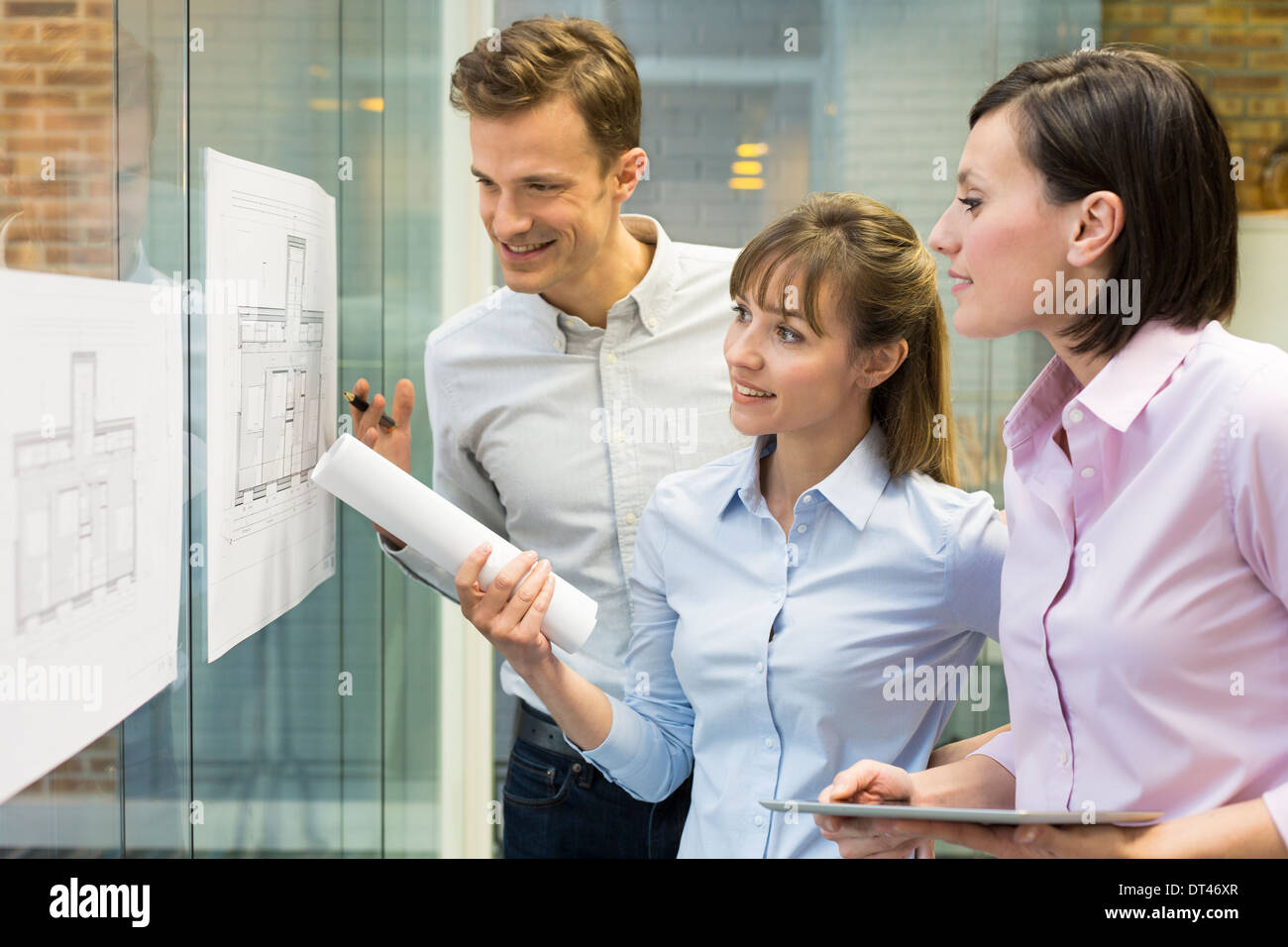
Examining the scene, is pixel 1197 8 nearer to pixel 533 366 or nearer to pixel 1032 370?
pixel 1032 370

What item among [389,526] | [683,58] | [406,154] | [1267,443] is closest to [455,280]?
[406,154]

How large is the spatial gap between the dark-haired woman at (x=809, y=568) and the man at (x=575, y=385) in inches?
7.3

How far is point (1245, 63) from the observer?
8.26 ft

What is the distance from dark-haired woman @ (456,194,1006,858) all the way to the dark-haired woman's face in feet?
0.63

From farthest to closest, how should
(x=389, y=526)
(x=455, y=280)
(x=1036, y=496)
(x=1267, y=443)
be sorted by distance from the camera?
(x=455, y=280) < (x=389, y=526) < (x=1036, y=496) < (x=1267, y=443)

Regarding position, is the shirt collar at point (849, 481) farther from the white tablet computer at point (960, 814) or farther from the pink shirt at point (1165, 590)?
the white tablet computer at point (960, 814)

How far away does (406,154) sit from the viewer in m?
2.11

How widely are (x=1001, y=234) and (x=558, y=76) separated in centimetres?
64

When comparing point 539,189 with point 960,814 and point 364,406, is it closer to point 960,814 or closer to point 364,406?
point 364,406

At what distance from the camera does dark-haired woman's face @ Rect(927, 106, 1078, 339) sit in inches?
36.9

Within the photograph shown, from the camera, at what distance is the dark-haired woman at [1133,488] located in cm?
85

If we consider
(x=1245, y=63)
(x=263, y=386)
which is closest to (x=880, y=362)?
(x=263, y=386)

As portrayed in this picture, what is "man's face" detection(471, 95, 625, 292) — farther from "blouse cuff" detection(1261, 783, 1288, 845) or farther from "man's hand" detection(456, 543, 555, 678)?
"blouse cuff" detection(1261, 783, 1288, 845)
